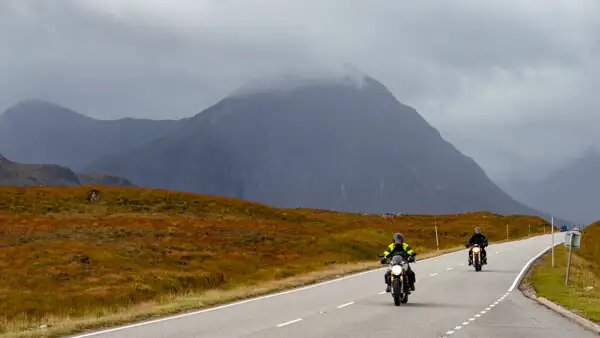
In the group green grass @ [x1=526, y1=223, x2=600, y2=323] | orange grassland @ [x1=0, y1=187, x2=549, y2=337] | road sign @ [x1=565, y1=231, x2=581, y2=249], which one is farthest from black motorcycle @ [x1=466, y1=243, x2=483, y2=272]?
road sign @ [x1=565, y1=231, x2=581, y2=249]

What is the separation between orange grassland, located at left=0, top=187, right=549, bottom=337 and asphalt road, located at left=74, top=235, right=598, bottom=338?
66.7 inches

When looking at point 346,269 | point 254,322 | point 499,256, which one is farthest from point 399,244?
point 499,256

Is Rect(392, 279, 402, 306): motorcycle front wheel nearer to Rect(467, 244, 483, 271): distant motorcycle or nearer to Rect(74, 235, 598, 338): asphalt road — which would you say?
Rect(74, 235, 598, 338): asphalt road

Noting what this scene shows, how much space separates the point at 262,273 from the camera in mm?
38438

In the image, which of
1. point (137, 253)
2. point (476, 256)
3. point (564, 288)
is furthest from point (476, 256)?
point (137, 253)

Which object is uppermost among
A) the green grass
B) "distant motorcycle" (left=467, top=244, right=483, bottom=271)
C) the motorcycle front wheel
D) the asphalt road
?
"distant motorcycle" (left=467, top=244, right=483, bottom=271)

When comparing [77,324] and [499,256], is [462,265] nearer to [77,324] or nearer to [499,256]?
[499,256]

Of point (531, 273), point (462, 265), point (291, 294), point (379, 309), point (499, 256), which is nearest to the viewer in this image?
point (379, 309)

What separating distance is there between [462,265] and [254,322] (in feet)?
89.6

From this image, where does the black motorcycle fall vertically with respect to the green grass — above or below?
above

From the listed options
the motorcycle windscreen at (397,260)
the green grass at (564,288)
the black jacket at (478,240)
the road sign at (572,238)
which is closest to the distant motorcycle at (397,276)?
the motorcycle windscreen at (397,260)

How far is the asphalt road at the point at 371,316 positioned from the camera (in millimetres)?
15766

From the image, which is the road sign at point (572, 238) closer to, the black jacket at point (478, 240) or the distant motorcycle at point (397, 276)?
the black jacket at point (478, 240)

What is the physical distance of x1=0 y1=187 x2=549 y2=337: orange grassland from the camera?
28102mm
